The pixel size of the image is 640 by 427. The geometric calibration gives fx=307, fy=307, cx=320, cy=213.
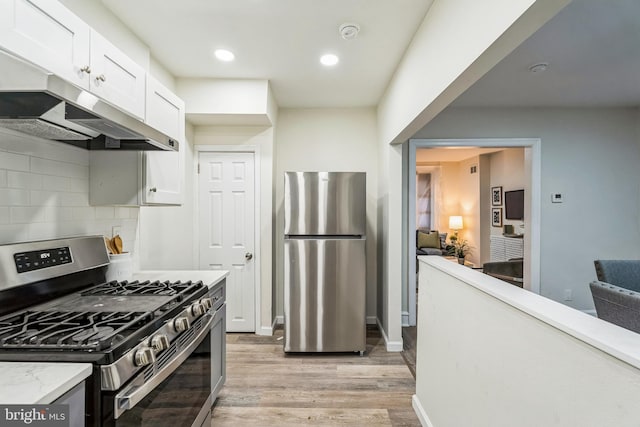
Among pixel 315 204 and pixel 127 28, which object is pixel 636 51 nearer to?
pixel 315 204

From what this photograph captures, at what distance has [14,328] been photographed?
1068 mm

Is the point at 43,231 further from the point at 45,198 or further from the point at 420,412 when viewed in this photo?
the point at 420,412

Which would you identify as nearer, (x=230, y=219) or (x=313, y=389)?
(x=313, y=389)

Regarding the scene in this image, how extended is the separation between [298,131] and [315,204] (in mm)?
1164

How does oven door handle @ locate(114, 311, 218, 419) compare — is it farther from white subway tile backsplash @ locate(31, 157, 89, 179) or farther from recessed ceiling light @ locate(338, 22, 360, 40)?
recessed ceiling light @ locate(338, 22, 360, 40)

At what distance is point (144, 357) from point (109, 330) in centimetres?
17

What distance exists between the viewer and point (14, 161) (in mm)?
1359

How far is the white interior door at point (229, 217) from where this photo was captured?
10.8 ft

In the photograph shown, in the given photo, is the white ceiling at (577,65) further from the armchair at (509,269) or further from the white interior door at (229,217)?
the white interior door at (229,217)

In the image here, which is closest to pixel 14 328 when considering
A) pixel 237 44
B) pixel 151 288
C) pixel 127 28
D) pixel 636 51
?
pixel 151 288

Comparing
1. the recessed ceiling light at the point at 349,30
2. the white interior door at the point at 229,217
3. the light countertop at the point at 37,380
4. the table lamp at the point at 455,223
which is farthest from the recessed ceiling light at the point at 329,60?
the table lamp at the point at 455,223

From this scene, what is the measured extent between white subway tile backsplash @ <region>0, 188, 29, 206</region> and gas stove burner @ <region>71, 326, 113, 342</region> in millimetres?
761

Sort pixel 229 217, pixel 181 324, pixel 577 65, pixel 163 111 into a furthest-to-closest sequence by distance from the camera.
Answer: pixel 229 217
pixel 577 65
pixel 163 111
pixel 181 324

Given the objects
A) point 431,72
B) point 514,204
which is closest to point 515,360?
point 431,72
